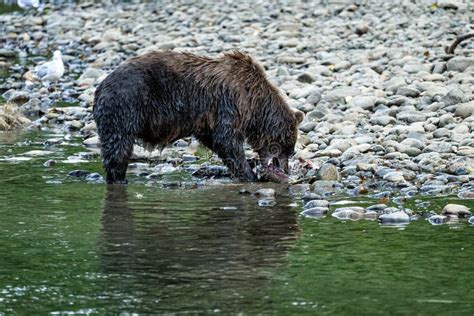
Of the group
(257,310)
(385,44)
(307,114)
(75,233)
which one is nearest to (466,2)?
(385,44)

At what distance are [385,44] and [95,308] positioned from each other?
13.5 meters

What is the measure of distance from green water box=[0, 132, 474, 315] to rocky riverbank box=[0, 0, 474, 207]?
129cm

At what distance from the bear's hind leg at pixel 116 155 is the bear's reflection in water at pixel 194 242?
0.50 m

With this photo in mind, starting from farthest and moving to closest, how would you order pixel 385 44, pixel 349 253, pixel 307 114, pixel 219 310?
pixel 385 44 → pixel 307 114 → pixel 349 253 → pixel 219 310

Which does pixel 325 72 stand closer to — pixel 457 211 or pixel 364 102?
pixel 364 102

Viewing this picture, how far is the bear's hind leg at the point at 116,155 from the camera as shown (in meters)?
10.5

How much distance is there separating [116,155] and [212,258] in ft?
11.2

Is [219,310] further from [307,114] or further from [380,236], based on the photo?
[307,114]

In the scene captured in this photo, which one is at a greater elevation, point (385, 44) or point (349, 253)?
point (349, 253)

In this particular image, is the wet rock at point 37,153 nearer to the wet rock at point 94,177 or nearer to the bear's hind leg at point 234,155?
the wet rock at point 94,177

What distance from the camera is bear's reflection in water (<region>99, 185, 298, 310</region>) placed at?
6.76 meters

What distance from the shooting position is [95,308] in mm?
6145

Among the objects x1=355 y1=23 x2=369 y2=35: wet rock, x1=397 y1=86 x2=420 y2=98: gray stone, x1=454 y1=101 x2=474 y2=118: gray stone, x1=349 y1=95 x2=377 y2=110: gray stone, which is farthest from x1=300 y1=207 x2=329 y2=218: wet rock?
x1=355 y1=23 x2=369 y2=35: wet rock

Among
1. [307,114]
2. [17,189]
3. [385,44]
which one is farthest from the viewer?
[385,44]
